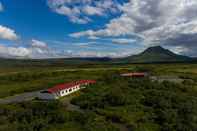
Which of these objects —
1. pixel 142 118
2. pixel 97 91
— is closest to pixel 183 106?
pixel 142 118

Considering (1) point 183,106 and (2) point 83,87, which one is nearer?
(1) point 183,106

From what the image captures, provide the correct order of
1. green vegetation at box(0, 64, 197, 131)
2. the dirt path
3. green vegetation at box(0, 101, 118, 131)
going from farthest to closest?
the dirt path
green vegetation at box(0, 64, 197, 131)
green vegetation at box(0, 101, 118, 131)

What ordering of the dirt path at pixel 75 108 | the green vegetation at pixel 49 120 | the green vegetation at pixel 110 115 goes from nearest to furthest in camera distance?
1. the green vegetation at pixel 49 120
2. the green vegetation at pixel 110 115
3. the dirt path at pixel 75 108

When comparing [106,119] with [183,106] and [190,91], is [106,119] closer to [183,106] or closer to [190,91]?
[183,106]

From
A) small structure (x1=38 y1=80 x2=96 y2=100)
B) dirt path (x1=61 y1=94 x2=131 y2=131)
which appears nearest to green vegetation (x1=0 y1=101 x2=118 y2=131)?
dirt path (x1=61 y1=94 x2=131 y2=131)

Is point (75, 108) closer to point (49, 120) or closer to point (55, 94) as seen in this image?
→ point (49, 120)

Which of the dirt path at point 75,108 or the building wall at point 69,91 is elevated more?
the building wall at point 69,91

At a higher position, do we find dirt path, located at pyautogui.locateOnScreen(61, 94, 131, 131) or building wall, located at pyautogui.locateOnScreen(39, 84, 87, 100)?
building wall, located at pyautogui.locateOnScreen(39, 84, 87, 100)

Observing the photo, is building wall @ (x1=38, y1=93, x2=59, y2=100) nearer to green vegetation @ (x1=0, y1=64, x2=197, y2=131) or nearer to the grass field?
green vegetation @ (x1=0, y1=64, x2=197, y2=131)

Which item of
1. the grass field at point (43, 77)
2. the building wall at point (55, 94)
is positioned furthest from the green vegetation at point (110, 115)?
the grass field at point (43, 77)

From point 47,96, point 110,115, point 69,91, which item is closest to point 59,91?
point 47,96

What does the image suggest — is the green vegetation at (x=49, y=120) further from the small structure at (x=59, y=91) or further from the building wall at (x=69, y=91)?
the building wall at (x=69, y=91)
